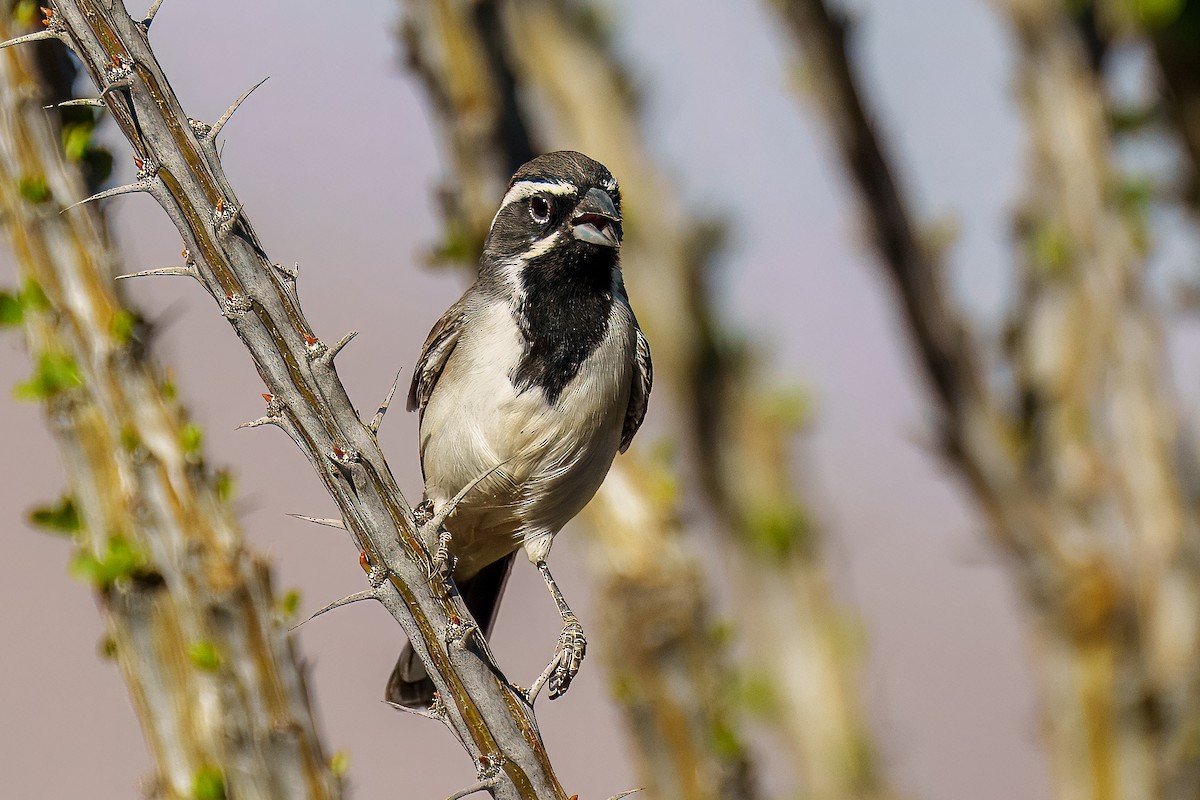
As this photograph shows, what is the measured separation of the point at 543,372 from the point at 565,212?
1.51 ft

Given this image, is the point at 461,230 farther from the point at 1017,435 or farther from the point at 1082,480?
the point at 1082,480

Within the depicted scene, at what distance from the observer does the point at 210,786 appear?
293 centimetres

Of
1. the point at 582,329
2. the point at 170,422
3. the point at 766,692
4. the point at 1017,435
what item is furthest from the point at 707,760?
the point at 170,422

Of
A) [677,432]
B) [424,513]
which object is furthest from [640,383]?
[677,432]

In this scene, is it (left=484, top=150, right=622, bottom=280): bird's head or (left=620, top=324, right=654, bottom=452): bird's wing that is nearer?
(left=484, top=150, right=622, bottom=280): bird's head

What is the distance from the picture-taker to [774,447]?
6371 mm

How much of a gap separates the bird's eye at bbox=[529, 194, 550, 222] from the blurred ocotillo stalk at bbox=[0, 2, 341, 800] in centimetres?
112

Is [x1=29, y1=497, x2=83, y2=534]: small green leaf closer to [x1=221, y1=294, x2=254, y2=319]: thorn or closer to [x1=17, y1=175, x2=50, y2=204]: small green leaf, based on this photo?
[x1=17, y1=175, x2=50, y2=204]: small green leaf

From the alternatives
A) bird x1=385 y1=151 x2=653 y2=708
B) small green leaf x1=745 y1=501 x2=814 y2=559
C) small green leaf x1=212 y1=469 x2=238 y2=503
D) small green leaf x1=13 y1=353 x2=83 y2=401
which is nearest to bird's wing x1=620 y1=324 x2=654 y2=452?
bird x1=385 y1=151 x2=653 y2=708

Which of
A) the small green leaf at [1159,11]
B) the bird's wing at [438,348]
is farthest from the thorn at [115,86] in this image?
the small green leaf at [1159,11]

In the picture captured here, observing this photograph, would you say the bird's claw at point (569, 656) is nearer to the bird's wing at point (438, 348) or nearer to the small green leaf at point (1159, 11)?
the bird's wing at point (438, 348)

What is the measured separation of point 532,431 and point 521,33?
10.4 feet

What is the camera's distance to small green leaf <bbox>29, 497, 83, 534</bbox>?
3.15m

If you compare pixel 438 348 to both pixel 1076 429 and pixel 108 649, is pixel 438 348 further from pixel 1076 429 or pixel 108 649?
pixel 1076 429
